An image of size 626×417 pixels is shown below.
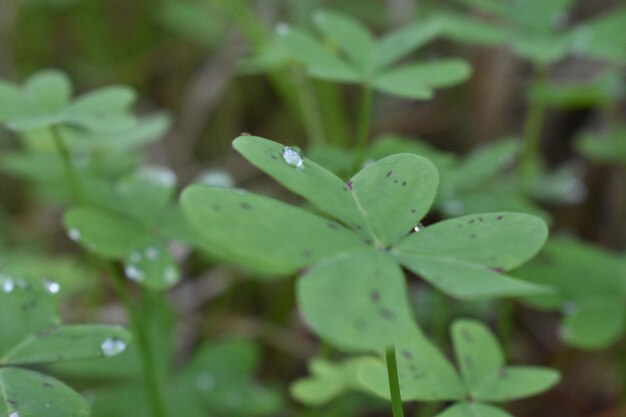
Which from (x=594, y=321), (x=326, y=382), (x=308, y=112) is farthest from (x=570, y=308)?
(x=308, y=112)

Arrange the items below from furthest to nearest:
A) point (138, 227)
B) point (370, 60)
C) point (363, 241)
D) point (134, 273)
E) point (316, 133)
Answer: point (316, 133) < point (370, 60) < point (138, 227) < point (134, 273) < point (363, 241)

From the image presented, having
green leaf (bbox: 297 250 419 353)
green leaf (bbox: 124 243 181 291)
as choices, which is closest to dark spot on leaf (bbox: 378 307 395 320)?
green leaf (bbox: 297 250 419 353)

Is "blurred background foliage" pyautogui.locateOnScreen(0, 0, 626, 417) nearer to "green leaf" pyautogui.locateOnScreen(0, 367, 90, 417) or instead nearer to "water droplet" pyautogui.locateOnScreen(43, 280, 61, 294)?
"water droplet" pyautogui.locateOnScreen(43, 280, 61, 294)

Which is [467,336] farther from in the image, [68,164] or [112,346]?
[68,164]

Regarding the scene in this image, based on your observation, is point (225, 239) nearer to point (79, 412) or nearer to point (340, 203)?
point (340, 203)

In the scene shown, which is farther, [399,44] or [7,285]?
[399,44]

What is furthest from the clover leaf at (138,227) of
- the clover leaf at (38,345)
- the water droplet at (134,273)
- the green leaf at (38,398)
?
the green leaf at (38,398)
